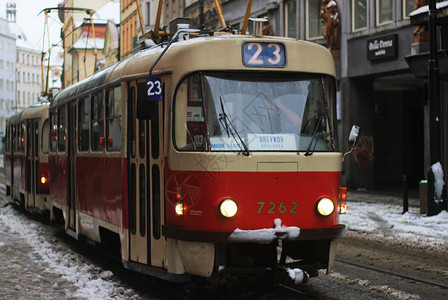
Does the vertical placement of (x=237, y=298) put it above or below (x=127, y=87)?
below

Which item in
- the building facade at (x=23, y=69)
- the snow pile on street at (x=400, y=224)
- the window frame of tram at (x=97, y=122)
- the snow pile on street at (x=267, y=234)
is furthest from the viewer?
the building facade at (x=23, y=69)

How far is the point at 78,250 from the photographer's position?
13680 mm

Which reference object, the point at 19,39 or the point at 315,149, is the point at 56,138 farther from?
the point at 19,39

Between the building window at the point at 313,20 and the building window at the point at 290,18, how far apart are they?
99 cm

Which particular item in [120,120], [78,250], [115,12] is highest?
[115,12]

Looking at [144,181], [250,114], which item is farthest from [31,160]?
[250,114]

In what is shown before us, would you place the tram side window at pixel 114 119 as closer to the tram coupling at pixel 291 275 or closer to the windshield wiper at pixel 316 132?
the windshield wiper at pixel 316 132

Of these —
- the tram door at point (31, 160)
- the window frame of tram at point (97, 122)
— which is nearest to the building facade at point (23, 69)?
the tram door at point (31, 160)

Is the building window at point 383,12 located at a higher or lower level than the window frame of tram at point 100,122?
higher

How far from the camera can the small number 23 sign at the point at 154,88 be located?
8711 mm

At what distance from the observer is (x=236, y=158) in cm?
806

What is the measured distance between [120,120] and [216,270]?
2.67 m

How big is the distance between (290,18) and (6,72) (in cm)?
10867

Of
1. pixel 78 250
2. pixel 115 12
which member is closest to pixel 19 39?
pixel 115 12
